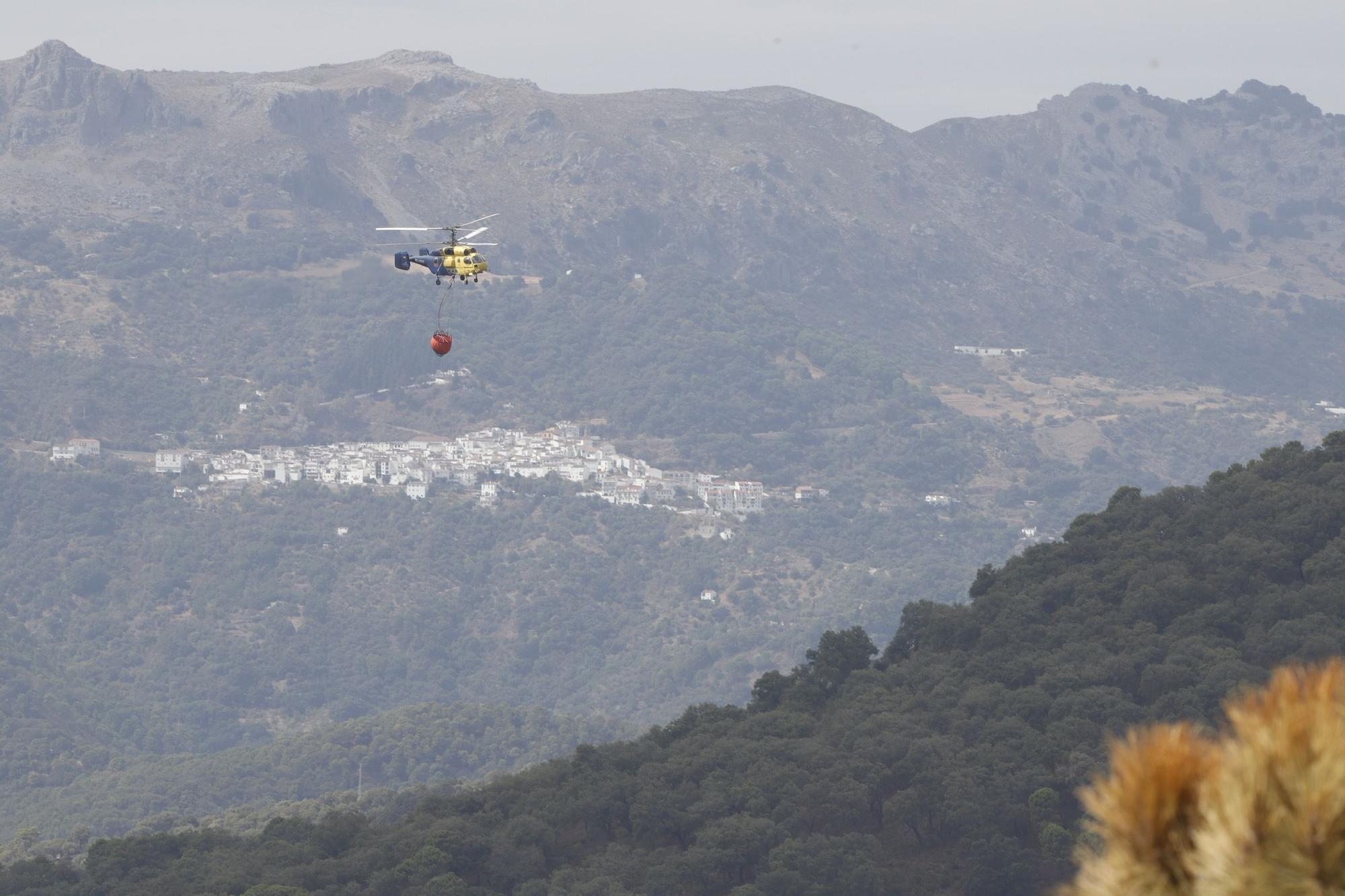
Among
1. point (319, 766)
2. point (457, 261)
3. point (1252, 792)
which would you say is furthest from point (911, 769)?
point (319, 766)

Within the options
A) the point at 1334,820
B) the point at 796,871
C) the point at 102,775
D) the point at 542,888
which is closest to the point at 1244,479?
the point at 796,871

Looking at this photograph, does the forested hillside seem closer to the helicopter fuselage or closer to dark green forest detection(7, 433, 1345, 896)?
dark green forest detection(7, 433, 1345, 896)

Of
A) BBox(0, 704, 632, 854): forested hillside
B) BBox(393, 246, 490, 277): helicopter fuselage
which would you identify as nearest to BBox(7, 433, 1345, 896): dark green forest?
BBox(393, 246, 490, 277): helicopter fuselage

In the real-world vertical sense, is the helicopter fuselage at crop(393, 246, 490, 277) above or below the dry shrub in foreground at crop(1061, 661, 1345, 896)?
above

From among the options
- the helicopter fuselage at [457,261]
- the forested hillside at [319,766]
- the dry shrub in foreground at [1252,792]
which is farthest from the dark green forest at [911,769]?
the dry shrub in foreground at [1252,792]

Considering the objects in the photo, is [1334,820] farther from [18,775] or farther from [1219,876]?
[18,775]

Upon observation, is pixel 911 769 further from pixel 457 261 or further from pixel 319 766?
pixel 319 766
